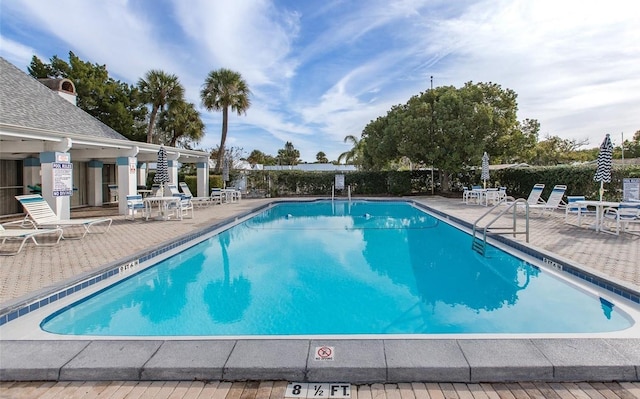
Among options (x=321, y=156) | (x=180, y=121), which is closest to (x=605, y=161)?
(x=180, y=121)

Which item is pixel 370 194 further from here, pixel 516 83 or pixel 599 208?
pixel 599 208

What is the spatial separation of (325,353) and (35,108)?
15038 mm

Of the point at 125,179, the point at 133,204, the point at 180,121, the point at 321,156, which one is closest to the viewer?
the point at 133,204

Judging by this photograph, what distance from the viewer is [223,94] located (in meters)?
24.4

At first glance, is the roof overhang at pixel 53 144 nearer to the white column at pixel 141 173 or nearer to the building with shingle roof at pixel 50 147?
the building with shingle roof at pixel 50 147

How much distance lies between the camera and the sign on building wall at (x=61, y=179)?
960cm

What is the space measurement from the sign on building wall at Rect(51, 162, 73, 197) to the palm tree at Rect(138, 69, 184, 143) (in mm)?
15823

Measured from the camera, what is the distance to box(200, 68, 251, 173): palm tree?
24438 mm

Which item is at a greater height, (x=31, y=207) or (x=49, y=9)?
(x=49, y=9)

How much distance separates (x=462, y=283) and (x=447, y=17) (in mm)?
8779

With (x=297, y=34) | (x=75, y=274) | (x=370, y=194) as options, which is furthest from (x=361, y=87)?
(x=75, y=274)

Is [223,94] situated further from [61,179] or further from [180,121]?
[61,179]

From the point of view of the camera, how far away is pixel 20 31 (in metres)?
13.8

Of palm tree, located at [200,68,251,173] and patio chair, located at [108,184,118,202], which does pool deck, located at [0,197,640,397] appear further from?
palm tree, located at [200,68,251,173]
